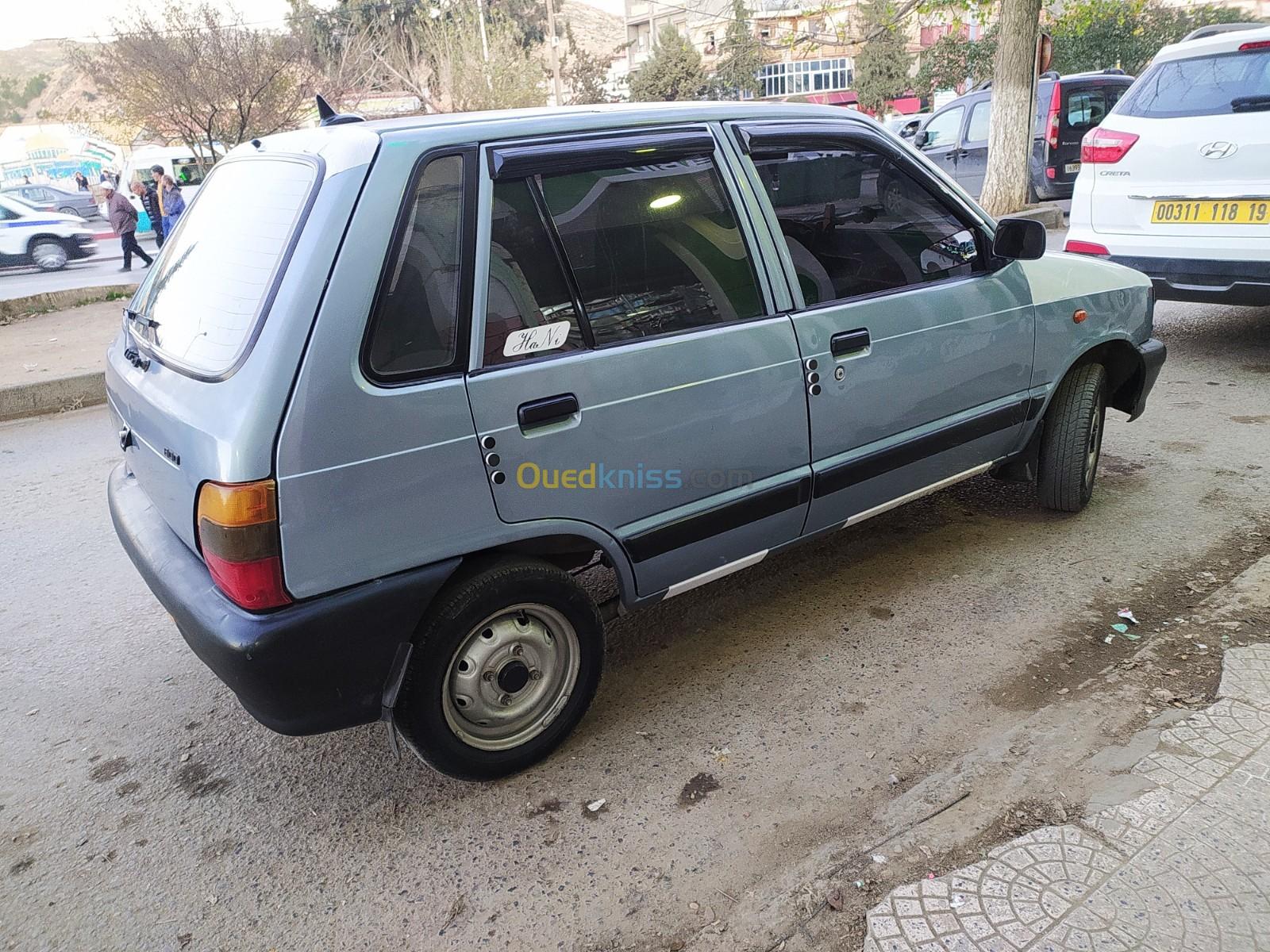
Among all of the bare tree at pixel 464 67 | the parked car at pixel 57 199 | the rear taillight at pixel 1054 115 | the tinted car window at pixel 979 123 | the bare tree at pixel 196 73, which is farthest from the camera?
the bare tree at pixel 464 67

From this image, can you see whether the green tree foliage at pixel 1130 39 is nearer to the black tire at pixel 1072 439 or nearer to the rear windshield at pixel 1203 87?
the rear windshield at pixel 1203 87

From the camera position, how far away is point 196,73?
66.3 ft

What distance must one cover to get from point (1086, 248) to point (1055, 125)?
25.6 ft

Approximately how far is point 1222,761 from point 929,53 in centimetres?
4383

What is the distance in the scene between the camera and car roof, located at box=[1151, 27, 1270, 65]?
5434mm

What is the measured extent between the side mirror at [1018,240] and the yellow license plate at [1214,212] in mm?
2813

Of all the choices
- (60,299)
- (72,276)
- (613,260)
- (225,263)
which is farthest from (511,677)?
(72,276)

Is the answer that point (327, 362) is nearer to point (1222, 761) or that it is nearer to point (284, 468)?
point (284, 468)

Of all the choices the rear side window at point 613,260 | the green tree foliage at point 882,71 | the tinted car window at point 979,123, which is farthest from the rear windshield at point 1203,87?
the green tree foliage at point 882,71

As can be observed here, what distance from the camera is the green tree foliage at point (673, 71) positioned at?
166ft

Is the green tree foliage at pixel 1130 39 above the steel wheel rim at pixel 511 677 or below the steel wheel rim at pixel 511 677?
above

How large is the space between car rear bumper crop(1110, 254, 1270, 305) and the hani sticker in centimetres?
466

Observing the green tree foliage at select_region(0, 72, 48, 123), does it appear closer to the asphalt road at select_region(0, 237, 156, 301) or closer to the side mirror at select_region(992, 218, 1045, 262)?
the asphalt road at select_region(0, 237, 156, 301)

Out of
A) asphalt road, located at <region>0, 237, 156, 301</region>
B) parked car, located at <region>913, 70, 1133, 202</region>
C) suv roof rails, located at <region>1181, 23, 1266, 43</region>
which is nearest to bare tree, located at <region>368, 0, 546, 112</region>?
asphalt road, located at <region>0, 237, 156, 301</region>
